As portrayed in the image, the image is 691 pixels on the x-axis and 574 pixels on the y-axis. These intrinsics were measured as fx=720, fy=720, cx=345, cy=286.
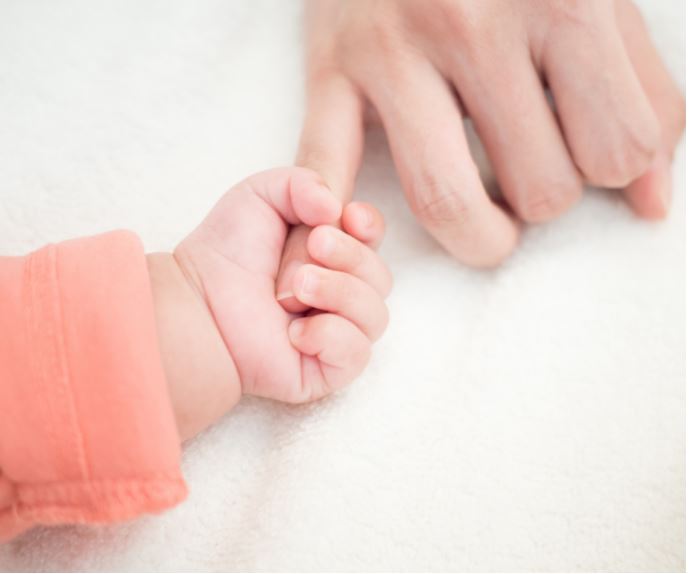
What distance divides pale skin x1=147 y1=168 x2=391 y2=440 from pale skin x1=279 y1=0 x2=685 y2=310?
7cm

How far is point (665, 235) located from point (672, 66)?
255mm

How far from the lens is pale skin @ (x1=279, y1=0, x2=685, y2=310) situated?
31.2 inches

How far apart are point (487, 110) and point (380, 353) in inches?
11.8

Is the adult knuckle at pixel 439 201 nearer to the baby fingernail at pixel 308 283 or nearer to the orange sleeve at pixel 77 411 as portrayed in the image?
the baby fingernail at pixel 308 283

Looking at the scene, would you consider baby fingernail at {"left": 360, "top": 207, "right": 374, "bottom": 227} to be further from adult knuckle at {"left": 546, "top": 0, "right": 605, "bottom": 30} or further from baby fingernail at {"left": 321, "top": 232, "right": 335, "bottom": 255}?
adult knuckle at {"left": 546, "top": 0, "right": 605, "bottom": 30}

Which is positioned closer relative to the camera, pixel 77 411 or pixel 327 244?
pixel 77 411

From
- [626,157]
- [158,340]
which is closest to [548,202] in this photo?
[626,157]

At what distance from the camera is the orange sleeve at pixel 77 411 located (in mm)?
575

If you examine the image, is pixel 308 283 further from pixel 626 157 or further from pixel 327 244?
pixel 626 157

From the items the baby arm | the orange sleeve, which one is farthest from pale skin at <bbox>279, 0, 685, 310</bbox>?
the orange sleeve

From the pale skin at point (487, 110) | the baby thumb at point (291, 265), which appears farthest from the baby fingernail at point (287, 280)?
the pale skin at point (487, 110)

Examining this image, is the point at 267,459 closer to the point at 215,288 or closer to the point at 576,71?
the point at 215,288

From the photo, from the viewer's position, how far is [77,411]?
0.58m

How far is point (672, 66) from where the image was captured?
0.96m
